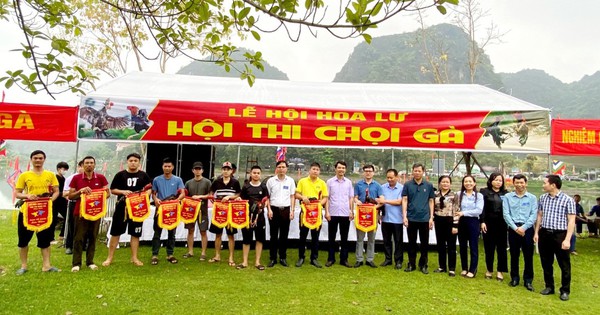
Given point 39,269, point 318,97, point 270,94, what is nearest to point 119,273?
point 39,269

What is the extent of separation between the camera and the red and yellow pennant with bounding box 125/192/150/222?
4270 mm

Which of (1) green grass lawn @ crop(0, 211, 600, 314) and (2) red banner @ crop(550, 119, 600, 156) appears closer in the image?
(1) green grass lawn @ crop(0, 211, 600, 314)

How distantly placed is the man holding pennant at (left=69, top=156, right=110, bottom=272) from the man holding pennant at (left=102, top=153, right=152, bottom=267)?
152 millimetres

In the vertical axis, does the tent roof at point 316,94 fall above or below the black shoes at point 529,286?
above

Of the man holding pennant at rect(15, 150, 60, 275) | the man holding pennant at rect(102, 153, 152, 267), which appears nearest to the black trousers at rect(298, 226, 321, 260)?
the man holding pennant at rect(102, 153, 152, 267)

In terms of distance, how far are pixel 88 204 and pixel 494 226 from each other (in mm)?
4895

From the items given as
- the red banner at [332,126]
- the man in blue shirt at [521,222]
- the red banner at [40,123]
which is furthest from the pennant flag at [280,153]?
the man in blue shirt at [521,222]

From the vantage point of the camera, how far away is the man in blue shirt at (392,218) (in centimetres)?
470

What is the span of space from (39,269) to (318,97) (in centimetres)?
474

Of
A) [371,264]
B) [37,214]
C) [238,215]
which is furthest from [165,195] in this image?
[371,264]

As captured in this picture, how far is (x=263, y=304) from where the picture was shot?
333 centimetres

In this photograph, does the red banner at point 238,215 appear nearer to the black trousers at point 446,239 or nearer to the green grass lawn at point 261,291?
the green grass lawn at point 261,291

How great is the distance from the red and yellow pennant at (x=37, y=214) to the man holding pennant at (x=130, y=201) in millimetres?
659

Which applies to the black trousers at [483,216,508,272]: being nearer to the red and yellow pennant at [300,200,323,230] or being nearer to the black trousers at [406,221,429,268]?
the black trousers at [406,221,429,268]
